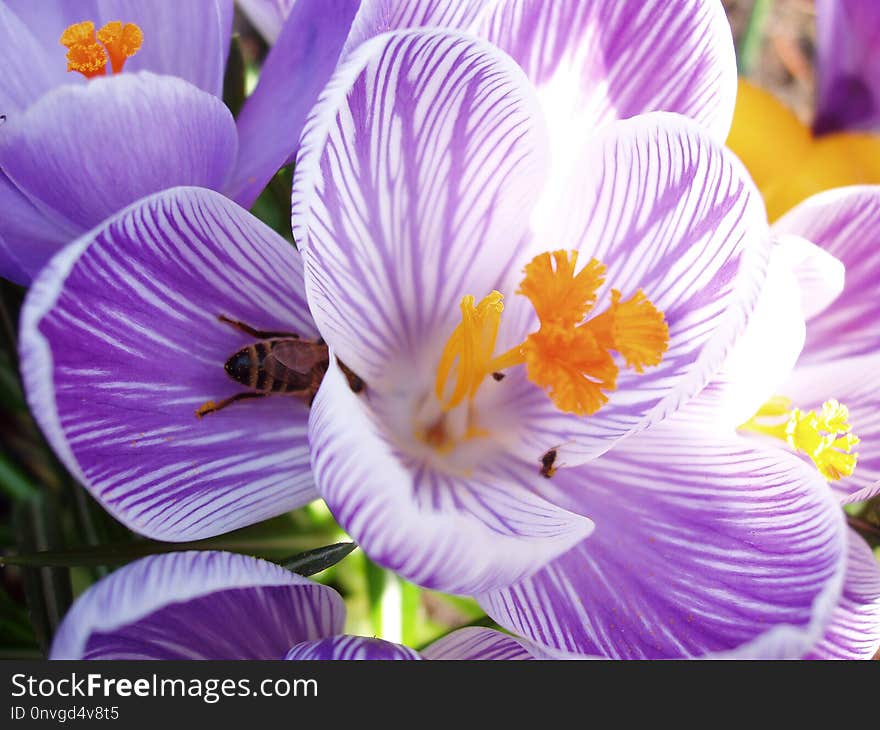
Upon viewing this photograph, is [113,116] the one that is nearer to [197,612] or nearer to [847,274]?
[197,612]

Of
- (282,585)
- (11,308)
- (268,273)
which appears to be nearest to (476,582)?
(282,585)

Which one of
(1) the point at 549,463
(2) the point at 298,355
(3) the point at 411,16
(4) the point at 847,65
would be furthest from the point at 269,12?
(4) the point at 847,65

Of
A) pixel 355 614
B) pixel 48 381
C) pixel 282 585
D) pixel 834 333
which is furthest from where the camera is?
pixel 355 614

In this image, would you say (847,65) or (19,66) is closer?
(19,66)

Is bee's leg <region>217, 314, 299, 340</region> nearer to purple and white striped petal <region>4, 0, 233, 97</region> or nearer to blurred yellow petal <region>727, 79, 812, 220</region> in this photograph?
purple and white striped petal <region>4, 0, 233, 97</region>

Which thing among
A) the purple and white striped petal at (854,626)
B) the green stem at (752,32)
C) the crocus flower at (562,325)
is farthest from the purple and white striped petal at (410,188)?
the green stem at (752,32)
